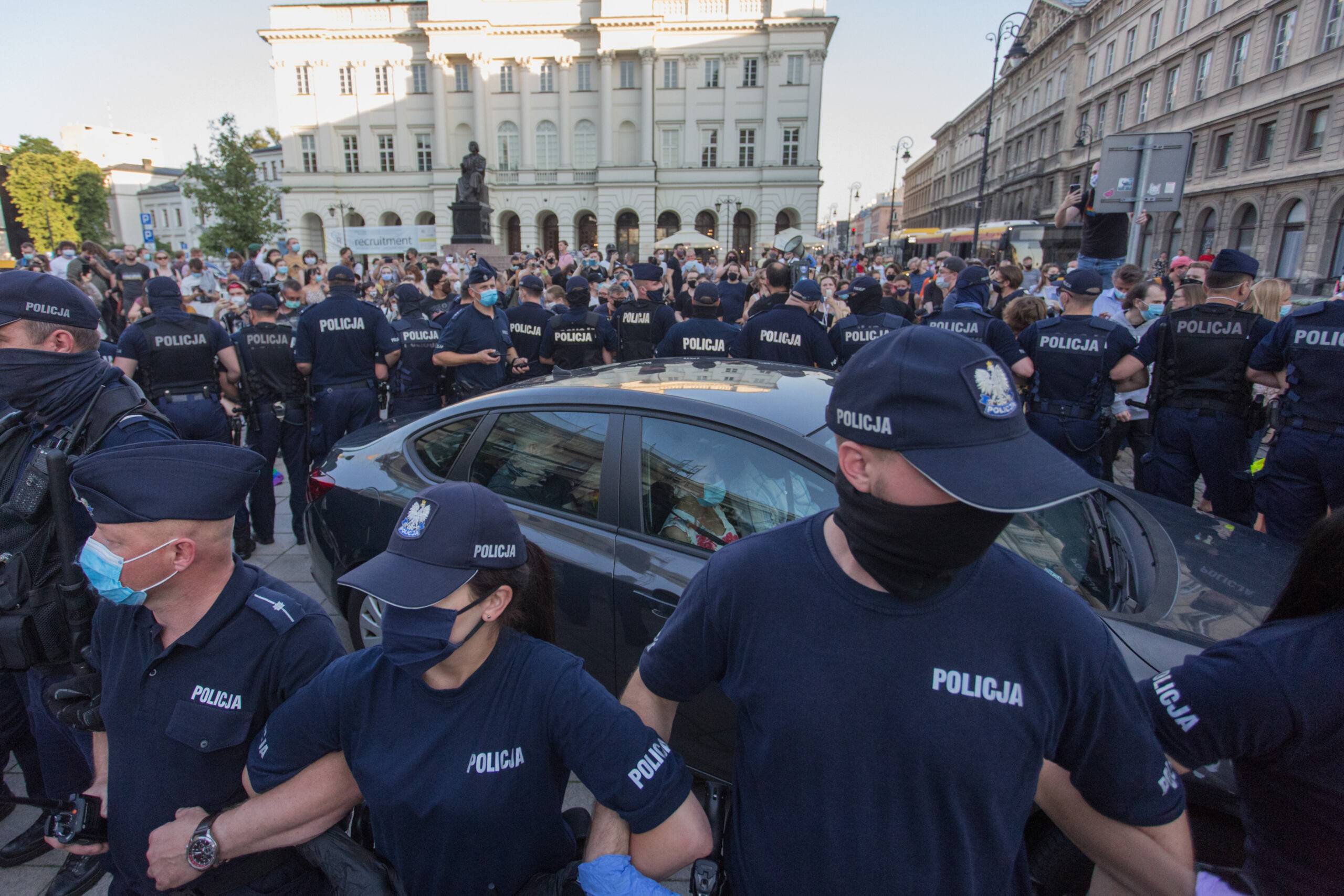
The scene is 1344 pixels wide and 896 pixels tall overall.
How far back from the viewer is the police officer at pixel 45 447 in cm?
226

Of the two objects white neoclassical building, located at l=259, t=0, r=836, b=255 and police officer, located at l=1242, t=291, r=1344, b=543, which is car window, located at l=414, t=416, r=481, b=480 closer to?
police officer, located at l=1242, t=291, r=1344, b=543

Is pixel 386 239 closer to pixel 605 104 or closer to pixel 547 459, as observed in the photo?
pixel 547 459

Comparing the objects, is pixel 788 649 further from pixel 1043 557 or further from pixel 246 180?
pixel 246 180

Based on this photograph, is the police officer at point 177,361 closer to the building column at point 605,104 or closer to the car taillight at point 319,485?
the car taillight at point 319,485

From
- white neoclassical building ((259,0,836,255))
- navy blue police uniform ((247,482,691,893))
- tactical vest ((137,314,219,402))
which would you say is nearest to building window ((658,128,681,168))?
white neoclassical building ((259,0,836,255))

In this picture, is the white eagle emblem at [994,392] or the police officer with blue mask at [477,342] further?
the police officer with blue mask at [477,342]

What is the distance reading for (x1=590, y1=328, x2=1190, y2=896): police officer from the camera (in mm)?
1050

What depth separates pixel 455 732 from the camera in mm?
1516

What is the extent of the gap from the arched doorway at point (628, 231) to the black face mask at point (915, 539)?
5175 centimetres

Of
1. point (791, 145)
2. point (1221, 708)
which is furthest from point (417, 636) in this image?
point (791, 145)

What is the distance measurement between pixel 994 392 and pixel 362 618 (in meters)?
3.30

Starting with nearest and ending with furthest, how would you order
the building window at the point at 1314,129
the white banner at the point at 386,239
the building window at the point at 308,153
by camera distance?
the white banner at the point at 386,239 → the building window at the point at 1314,129 → the building window at the point at 308,153

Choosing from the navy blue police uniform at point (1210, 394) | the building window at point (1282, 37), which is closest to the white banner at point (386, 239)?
the navy blue police uniform at point (1210, 394)

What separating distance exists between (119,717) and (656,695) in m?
1.40
